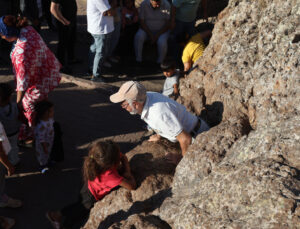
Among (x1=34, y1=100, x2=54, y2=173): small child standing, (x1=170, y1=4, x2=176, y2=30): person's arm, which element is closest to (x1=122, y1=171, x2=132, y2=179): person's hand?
(x1=34, y1=100, x2=54, y2=173): small child standing

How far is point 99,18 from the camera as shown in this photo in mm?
6926

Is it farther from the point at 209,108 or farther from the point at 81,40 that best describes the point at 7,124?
the point at 81,40

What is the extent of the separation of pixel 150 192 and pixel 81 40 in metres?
6.63

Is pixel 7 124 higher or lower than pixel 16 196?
higher

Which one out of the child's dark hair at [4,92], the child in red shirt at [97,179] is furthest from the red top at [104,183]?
the child's dark hair at [4,92]

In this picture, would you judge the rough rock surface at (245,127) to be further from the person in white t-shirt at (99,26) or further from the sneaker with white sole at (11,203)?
the person in white t-shirt at (99,26)

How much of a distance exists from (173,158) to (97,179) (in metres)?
0.89

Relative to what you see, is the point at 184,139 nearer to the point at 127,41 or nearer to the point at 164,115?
the point at 164,115

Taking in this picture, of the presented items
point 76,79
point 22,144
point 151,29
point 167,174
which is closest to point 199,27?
point 151,29

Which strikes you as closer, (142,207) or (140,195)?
(142,207)

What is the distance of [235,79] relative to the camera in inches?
167

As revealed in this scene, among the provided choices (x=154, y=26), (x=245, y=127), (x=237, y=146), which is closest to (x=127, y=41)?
(x=154, y=26)

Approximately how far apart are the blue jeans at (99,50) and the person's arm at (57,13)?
2.22 feet

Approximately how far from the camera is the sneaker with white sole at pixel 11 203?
4.46m
